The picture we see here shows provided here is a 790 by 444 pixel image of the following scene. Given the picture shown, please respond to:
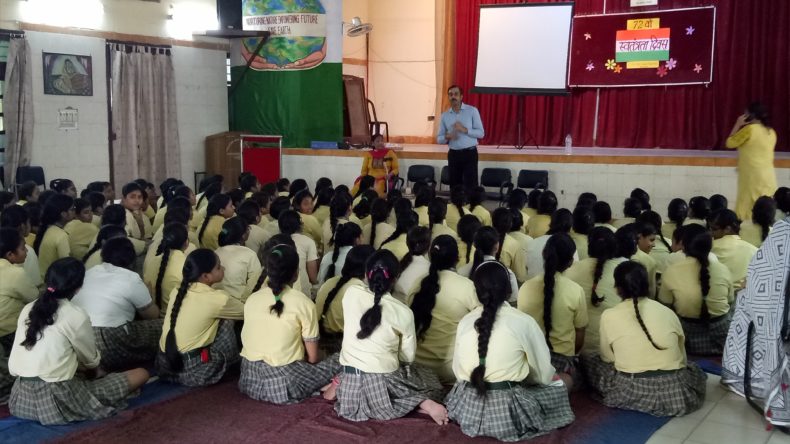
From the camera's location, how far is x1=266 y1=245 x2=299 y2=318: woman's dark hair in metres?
3.29

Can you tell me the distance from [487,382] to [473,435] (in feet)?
0.79

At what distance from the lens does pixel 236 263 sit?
4.14 meters

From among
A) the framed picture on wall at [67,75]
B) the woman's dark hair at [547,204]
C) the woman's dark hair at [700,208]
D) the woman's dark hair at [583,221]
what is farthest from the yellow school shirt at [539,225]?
the framed picture on wall at [67,75]

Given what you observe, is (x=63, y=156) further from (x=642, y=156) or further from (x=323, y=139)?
(x=642, y=156)

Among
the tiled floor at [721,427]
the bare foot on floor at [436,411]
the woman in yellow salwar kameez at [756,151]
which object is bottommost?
the tiled floor at [721,427]

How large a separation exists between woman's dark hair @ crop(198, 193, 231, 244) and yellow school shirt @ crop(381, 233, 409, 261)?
1236 mm

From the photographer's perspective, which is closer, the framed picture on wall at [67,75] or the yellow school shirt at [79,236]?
the yellow school shirt at [79,236]

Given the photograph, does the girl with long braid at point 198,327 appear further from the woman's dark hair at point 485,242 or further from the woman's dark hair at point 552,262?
the woman's dark hair at point 552,262

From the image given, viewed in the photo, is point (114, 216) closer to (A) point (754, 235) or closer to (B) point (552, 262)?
(B) point (552, 262)

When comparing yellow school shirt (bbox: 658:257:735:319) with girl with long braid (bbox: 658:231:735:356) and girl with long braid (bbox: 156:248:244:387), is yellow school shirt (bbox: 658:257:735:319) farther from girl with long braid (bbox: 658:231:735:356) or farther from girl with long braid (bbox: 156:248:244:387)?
girl with long braid (bbox: 156:248:244:387)

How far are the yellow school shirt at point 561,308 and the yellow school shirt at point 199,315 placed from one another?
140 cm

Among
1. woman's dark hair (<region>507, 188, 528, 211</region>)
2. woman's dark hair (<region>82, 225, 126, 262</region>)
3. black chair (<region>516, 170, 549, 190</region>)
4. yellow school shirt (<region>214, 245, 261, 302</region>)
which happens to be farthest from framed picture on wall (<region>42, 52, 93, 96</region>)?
woman's dark hair (<region>507, 188, 528, 211</region>)

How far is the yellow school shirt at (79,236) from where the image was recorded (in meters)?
4.99

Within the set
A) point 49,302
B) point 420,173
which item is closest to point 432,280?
point 49,302
